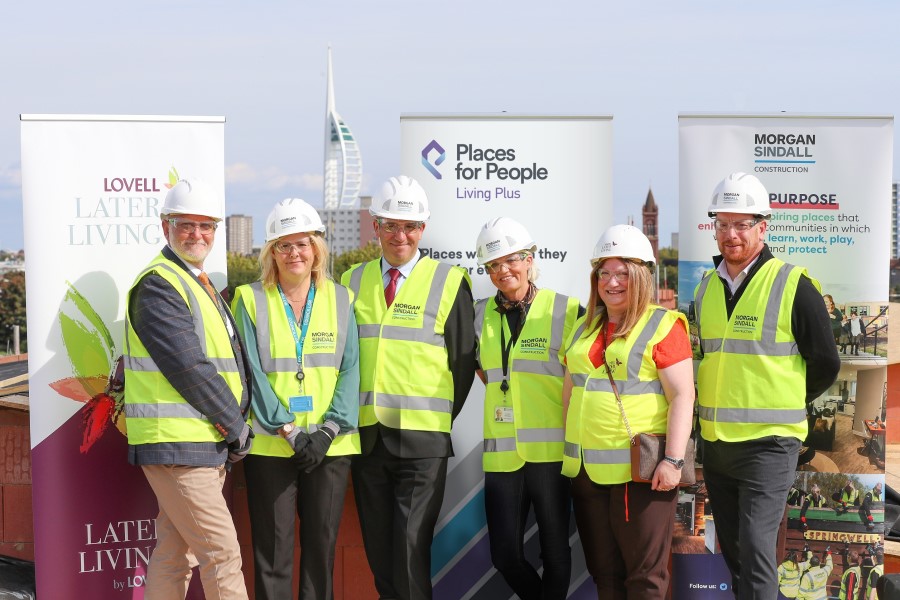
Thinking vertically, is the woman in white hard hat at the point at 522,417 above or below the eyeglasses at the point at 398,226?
below

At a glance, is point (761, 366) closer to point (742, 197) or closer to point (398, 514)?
point (742, 197)

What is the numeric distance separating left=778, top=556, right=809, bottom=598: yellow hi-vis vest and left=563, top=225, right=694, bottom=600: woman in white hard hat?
5.11ft

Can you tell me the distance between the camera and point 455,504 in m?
5.24

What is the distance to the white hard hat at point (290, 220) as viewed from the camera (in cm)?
435

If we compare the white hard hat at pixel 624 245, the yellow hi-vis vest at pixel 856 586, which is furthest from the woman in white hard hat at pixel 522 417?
the yellow hi-vis vest at pixel 856 586

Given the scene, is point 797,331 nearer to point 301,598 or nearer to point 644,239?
point 644,239

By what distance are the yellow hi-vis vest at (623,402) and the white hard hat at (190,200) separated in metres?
1.78

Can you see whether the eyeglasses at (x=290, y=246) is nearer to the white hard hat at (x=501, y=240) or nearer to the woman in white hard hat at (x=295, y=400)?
the woman in white hard hat at (x=295, y=400)

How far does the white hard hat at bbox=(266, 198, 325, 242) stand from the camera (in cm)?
435

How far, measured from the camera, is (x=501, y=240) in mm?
4523

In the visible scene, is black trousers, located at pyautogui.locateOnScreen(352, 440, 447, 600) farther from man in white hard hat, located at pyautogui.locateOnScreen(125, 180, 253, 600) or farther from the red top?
the red top

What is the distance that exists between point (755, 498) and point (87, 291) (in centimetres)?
334

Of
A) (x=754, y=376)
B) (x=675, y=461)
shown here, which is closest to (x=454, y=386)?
(x=675, y=461)

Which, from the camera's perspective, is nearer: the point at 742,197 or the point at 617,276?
the point at 617,276
